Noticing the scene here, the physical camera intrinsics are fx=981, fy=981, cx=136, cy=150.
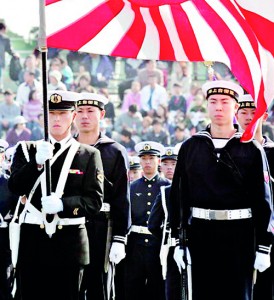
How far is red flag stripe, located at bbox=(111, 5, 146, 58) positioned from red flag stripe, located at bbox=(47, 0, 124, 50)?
0.19 meters

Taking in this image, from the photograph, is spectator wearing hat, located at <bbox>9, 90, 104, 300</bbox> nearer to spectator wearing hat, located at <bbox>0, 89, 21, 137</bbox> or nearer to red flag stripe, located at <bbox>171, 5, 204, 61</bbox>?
red flag stripe, located at <bbox>171, 5, 204, 61</bbox>

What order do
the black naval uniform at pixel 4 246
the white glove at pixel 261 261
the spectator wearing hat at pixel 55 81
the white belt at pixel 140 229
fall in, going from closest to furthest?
1. the white glove at pixel 261 261
2. the black naval uniform at pixel 4 246
3. the white belt at pixel 140 229
4. the spectator wearing hat at pixel 55 81

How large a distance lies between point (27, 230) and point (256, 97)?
200cm

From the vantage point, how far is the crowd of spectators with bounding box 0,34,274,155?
716 inches

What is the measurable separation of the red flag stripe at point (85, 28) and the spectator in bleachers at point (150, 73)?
10878 millimetres

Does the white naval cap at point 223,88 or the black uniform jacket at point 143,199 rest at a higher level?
the white naval cap at point 223,88

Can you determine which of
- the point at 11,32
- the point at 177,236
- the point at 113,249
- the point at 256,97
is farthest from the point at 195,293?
the point at 11,32

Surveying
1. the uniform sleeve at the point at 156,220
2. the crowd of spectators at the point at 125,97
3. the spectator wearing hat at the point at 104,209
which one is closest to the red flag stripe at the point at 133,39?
the spectator wearing hat at the point at 104,209

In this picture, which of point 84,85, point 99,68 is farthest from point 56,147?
point 99,68

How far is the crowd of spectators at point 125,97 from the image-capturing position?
1819 cm

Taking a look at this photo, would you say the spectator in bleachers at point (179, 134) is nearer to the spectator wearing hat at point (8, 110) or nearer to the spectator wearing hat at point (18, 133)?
the spectator wearing hat at point (18, 133)

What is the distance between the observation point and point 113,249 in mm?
8633

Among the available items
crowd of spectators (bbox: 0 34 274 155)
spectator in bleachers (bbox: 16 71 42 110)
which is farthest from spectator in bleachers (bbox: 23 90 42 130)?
spectator in bleachers (bbox: 16 71 42 110)

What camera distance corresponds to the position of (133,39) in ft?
27.9
